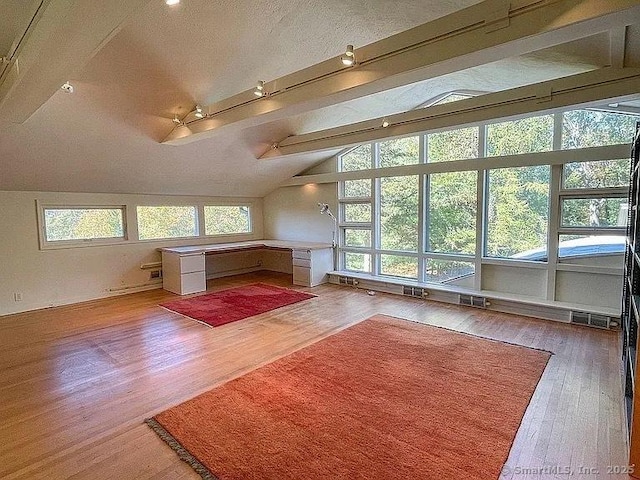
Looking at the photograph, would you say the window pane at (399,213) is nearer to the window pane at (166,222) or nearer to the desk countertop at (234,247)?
the desk countertop at (234,247)

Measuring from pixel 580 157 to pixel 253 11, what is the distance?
4.22 meters

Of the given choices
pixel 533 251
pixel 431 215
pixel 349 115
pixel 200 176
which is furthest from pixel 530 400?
pixel 200 176

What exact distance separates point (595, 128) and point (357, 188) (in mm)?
3740

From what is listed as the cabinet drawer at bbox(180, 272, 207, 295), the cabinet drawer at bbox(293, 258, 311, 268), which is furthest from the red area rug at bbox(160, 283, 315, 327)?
the cabinet drawer at bbox(293, 258, 311, 268)

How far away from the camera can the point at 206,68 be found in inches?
148

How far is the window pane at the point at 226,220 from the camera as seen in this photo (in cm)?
768

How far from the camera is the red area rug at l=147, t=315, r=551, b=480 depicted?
2072 mm

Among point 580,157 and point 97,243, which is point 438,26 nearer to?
point 580,157

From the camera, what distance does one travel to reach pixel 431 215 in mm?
6016

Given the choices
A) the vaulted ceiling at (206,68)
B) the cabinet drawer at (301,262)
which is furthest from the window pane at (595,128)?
the cabinet drawer at (301,262)

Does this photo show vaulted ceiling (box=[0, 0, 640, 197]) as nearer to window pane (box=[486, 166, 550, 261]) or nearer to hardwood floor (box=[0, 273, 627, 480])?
window pane (box=[486, 166, 550, 261])

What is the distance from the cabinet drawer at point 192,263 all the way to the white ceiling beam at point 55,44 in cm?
346

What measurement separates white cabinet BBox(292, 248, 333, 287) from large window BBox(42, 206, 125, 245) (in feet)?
10.6

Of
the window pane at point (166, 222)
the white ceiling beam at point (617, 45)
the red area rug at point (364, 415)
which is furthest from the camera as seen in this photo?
the window pane at point (166, 222)
